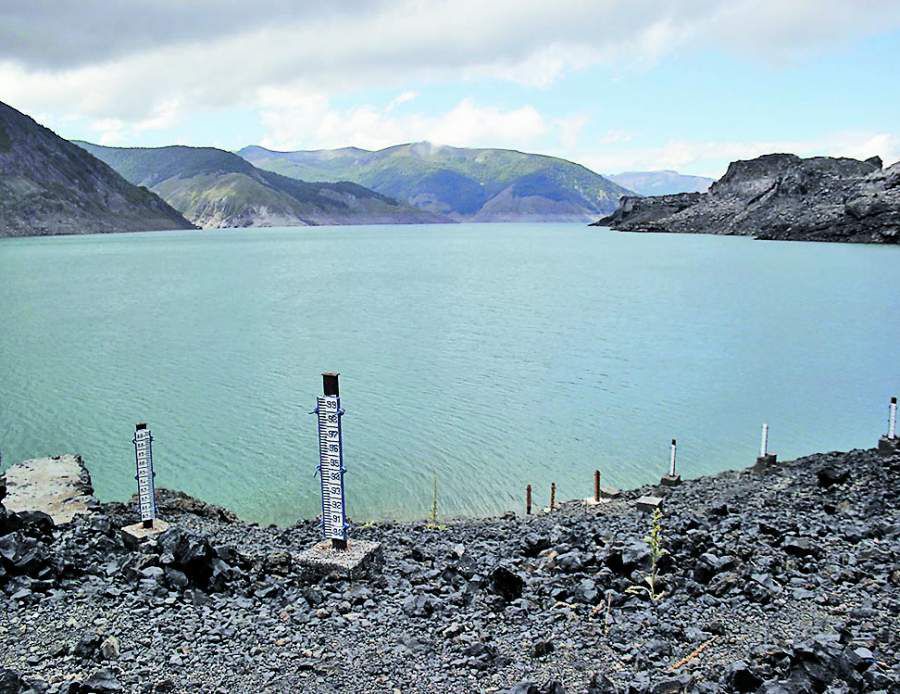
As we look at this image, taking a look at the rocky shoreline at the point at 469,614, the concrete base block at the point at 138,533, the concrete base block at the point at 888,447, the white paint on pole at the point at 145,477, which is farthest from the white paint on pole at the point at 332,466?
the concrete base block at the point at 888,447

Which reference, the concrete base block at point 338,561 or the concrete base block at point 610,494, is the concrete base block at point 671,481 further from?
the concrete base block at point 338,561

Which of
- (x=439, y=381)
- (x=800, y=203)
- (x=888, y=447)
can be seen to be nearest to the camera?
(x=888, y=447)

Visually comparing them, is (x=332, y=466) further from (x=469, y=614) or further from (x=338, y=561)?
(x=469, y=614)

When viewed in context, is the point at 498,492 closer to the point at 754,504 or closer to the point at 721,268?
the point at 754,504

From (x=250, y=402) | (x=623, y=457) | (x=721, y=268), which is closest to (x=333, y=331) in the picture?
(x=250, y=402)

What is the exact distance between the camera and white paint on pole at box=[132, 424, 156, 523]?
1021cm

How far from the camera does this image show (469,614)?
7.88m

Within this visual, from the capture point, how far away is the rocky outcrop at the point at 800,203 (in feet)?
403

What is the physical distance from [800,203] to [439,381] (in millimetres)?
144117

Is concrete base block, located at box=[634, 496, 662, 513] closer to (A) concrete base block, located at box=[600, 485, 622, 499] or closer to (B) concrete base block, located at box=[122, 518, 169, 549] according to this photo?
(A) concrete base block, located at box=[600, 485, 622, 499]

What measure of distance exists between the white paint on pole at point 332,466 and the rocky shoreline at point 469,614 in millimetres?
627

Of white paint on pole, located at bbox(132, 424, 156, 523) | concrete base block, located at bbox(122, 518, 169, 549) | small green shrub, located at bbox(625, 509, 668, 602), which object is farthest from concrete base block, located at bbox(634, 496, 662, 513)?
white paint on pole, located at bbox(132, 424, 156, 523)

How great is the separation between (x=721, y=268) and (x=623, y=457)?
2823 inches

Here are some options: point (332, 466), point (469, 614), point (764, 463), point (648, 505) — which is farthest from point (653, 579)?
point (764, 463)
